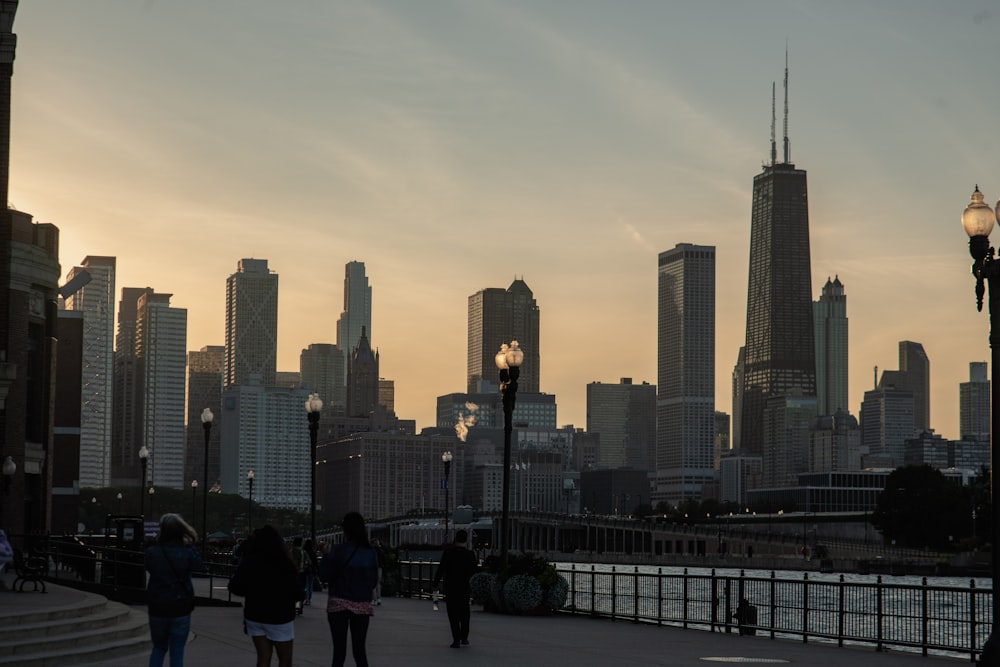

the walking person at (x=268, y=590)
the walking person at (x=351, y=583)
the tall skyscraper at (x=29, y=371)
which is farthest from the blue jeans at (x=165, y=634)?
the tall skyscraper at (x=29, y=371)

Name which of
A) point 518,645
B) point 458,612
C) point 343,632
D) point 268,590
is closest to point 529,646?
point 518,645

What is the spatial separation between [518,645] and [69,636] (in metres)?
8.18

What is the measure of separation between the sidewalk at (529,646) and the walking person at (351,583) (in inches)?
154

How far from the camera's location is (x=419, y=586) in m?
51.6

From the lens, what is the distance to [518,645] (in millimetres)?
28391

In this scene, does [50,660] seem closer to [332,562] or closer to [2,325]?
[332,562]

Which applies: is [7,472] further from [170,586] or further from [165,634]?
[170,586]

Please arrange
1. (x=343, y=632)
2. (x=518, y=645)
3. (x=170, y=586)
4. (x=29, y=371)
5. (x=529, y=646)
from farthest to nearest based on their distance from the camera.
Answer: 1. (x=29, y=371)
2. (x=518, y=645)
3. (x=529, y=646)
4. (x=343, y=632)
5. (x=170, y=586)

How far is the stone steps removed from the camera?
944 inches

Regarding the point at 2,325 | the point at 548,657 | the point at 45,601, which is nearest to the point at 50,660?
the point at 45,601

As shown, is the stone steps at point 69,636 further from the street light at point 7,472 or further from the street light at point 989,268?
the street light at point 7,472

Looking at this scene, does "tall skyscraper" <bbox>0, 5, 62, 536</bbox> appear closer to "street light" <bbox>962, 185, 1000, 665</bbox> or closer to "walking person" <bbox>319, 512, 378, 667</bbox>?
"walking person" <bbox>319, 512, 378, 667</bbox>

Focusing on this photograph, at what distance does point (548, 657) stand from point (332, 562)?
7.45 m

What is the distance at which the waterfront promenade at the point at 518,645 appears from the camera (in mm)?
25016
